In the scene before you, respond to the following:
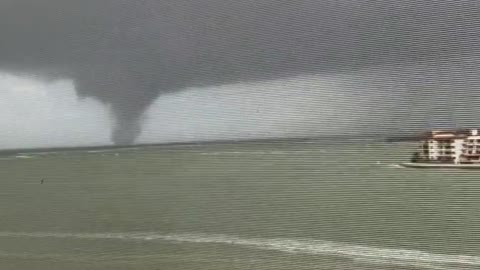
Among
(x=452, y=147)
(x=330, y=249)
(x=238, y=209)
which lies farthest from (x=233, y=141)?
(x=452, y=147)

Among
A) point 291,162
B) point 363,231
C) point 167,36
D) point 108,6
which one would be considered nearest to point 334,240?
point 363,231

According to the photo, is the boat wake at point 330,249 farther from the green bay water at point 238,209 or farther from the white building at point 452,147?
the white building at point 452,147

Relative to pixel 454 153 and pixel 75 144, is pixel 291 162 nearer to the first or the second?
pixel 454 153

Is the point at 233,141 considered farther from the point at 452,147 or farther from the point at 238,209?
the point at 452,147

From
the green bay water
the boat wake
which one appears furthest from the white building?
the boat wake

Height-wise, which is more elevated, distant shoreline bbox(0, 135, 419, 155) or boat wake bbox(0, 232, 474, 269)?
distant shoreline bbox(0, 135, 419, 155)

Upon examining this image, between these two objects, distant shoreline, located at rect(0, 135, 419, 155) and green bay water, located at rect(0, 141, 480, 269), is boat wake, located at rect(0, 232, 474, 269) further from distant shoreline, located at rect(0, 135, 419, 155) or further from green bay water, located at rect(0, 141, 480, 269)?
distant shoreline, located at rect(0, 135, 419, 155)

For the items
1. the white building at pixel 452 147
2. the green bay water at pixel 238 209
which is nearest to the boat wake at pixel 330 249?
the green bay water at pixel 238 209
